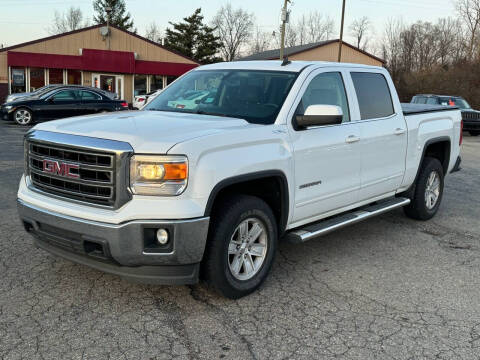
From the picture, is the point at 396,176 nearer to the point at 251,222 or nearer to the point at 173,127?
the point at 251,222

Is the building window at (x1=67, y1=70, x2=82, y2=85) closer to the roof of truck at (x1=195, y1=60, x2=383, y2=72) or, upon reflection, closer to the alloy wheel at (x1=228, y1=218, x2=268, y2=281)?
the roof of truck at (x1=195, y1=60, x2=383, y2=72)

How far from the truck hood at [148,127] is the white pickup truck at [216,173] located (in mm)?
10

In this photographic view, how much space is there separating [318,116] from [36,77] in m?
31.7

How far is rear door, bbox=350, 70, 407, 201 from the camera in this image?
5.27 m

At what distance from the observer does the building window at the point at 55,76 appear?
32.6 m

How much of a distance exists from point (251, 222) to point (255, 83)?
1445 millimetres

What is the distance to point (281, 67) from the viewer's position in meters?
4.94

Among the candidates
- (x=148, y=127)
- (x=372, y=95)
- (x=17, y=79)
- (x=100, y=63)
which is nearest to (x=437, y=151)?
(x=372, y=95)

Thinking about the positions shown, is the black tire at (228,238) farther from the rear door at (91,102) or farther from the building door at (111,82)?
the building door at (111,82)

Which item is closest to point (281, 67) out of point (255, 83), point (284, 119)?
point (255, 83)

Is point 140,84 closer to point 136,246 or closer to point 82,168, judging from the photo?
point 82,168

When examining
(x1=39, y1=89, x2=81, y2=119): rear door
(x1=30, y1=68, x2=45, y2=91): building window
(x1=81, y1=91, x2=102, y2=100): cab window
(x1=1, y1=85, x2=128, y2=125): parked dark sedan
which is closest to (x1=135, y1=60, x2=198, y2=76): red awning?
(x1=30, y1=68, x2=45, y2=91): building window

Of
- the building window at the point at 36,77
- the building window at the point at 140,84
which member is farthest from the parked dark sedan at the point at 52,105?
the building window at the point at 140,84

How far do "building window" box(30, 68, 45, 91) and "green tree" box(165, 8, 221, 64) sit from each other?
106 ft
